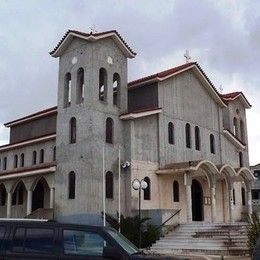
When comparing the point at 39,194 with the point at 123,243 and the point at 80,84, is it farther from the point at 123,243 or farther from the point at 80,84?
the point at 123,243

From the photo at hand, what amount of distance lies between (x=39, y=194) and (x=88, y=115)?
28.1ft

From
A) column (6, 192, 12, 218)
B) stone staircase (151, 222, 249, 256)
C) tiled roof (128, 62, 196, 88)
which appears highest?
tiled roof (128, 62, 196, 88)

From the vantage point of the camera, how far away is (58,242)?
891 cm

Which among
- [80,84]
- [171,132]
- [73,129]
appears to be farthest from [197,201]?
[80,84]

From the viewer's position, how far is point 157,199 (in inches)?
1133

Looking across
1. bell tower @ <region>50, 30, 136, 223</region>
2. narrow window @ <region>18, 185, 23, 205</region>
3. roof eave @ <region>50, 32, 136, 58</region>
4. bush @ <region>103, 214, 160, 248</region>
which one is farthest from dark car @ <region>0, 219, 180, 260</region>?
narrow window @ <region>18, 185, 23, 205</region>

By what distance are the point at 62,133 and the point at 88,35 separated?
596 cm

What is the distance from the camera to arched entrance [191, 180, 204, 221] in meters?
31.6

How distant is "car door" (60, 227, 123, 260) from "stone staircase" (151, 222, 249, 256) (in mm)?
13754

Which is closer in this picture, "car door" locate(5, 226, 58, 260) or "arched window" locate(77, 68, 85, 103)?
"car door" locate(5, 226, 58, 260)

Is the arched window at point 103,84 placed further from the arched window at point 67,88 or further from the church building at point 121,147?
the arched window at point 67,88

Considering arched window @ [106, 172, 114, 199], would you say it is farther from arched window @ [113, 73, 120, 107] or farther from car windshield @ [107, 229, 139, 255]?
car windshield @ [107, 229, 139, 255]

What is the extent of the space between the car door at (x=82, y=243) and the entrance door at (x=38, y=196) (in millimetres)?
24297

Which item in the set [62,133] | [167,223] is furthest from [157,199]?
[62,133]
